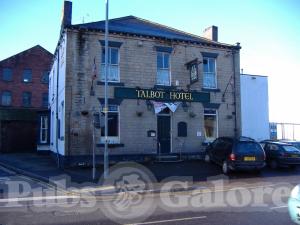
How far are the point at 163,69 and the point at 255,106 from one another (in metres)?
11.2

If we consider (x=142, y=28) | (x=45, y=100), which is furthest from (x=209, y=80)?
(x=45, y=100)

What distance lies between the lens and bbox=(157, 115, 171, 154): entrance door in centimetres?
2136

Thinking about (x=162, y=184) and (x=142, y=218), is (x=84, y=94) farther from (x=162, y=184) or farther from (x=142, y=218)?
(x=142, y=218)

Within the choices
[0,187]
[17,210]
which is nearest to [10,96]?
[0,187]

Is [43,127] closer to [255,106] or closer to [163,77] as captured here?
[163,77]

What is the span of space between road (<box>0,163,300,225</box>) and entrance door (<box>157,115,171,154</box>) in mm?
7292

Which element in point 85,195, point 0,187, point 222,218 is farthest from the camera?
point 0,187

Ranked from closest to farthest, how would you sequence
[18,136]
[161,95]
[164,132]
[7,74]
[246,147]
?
1. [246,147]
2. [161,95]
3. [164,132]
4. [18,136]
5. [7,74]

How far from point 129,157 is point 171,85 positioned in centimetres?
519

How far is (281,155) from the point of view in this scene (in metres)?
18.7

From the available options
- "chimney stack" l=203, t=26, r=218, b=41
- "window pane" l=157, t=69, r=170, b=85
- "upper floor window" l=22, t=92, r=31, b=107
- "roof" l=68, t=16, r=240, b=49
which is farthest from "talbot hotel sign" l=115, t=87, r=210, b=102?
"upper floor window" l=22, t=92, r=31, b=107

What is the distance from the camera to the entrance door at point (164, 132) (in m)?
21.4

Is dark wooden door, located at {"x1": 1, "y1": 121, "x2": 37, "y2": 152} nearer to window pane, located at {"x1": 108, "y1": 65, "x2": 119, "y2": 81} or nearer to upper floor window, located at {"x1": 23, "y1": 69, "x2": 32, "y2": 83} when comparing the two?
upper floor window, located at {"x1": 23, "y1": 69, "x2": 32, "y2": 83}

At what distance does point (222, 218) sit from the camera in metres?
8.29
